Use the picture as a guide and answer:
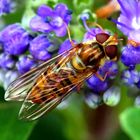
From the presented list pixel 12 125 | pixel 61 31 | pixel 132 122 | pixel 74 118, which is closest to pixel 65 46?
pixel 61 31

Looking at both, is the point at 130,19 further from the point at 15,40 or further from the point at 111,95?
the point at 15,40

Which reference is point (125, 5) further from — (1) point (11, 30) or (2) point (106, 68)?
(1) point (11, 30)

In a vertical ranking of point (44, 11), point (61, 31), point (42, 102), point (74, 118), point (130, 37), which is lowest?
point (74, 118)

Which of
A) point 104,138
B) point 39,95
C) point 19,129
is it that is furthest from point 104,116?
point 39,95

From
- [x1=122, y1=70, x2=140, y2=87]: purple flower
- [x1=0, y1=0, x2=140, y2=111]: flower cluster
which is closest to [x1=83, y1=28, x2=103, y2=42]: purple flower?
[x1=0, y1=0, x2=140, y2=111]: flower cluster

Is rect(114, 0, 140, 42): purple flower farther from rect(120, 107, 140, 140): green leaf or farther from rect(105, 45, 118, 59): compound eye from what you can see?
rect(120, 107, 140, 140): green leaf
